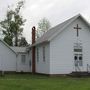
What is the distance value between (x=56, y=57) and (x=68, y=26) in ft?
12.3

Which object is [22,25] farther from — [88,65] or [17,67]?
[88,65]

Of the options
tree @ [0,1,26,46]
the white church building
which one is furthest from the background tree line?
the white church building

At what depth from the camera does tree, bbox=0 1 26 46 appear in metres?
Result: 69.9

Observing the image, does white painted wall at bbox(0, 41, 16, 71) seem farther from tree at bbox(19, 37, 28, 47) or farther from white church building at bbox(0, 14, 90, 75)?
tree at bbox(19, 37, 28, 47)

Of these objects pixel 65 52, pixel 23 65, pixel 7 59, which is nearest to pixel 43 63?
pixel 65 52

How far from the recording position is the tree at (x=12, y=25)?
69.9m

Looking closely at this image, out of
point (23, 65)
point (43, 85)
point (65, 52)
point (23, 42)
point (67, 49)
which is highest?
point (23, 42)

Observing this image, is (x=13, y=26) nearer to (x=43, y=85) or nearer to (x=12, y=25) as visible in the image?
(x=12, y=25)

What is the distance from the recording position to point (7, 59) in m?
47.7

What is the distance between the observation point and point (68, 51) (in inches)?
1444

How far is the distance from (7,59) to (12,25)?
899 inches

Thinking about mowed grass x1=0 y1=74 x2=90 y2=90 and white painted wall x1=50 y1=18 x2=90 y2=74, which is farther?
white painted wall x1=50 y1=18 x2=90 y2=74

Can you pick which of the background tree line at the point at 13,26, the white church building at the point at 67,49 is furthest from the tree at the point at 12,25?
the white church building at the point at 67,49

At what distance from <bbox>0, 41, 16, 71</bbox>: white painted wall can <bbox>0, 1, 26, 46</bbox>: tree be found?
22134 mm
